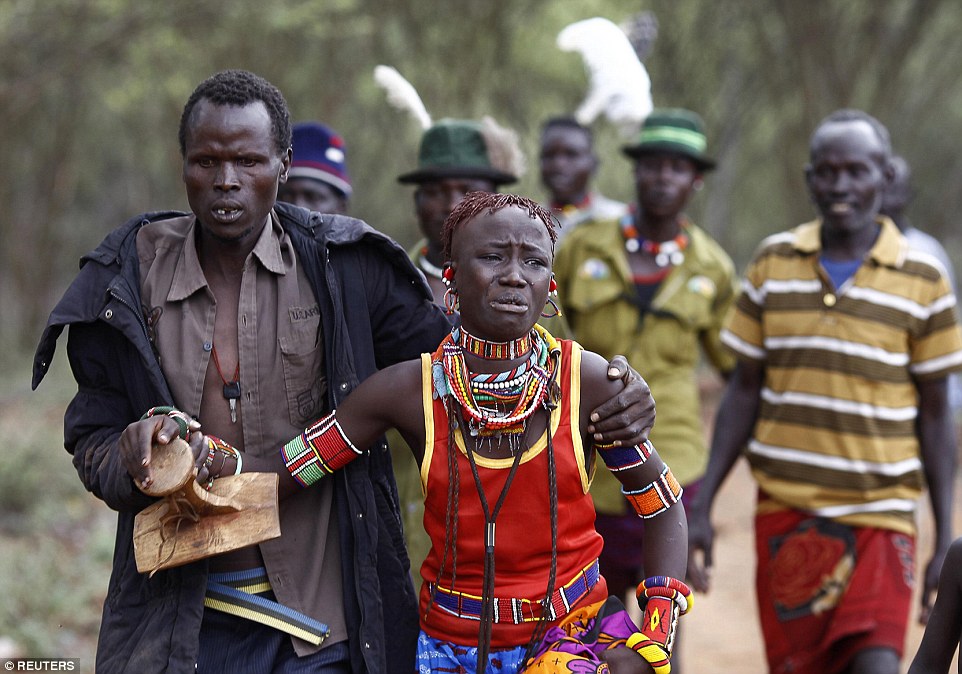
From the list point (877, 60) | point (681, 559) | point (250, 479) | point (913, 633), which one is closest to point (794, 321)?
point (681, 559)

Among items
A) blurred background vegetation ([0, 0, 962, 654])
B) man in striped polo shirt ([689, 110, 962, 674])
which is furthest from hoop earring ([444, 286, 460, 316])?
blurred background vegetation ([0, 0, 962, 654])

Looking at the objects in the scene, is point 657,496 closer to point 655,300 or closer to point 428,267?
point 428,267

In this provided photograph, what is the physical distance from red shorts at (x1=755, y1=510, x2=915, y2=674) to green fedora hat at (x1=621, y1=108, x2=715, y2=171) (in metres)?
1.95

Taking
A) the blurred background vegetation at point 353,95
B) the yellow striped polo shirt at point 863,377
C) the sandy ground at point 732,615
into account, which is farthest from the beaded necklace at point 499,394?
the sandy ground at point 732,615

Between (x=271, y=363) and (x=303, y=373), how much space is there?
92mm

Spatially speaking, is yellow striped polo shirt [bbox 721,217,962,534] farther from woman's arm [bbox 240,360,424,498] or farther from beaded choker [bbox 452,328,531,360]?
woman's arm [bbox 240,360,424,498]

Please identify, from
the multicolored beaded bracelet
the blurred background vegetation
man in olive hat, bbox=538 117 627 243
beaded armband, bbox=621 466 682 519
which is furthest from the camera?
the blurred background vegetation

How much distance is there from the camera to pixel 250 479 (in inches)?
113

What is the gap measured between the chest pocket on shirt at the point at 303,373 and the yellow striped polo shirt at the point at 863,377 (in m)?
2.35

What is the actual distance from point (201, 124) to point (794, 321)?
2738mm

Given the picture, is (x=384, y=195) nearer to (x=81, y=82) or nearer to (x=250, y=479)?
(x=81, y=82)

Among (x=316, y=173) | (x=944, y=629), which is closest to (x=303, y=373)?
(x=944, y=629)

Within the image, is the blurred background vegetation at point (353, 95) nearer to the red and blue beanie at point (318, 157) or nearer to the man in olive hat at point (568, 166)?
the red and blue beanie at point (318, 157)

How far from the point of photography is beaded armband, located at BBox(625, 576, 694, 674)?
2729 mm
